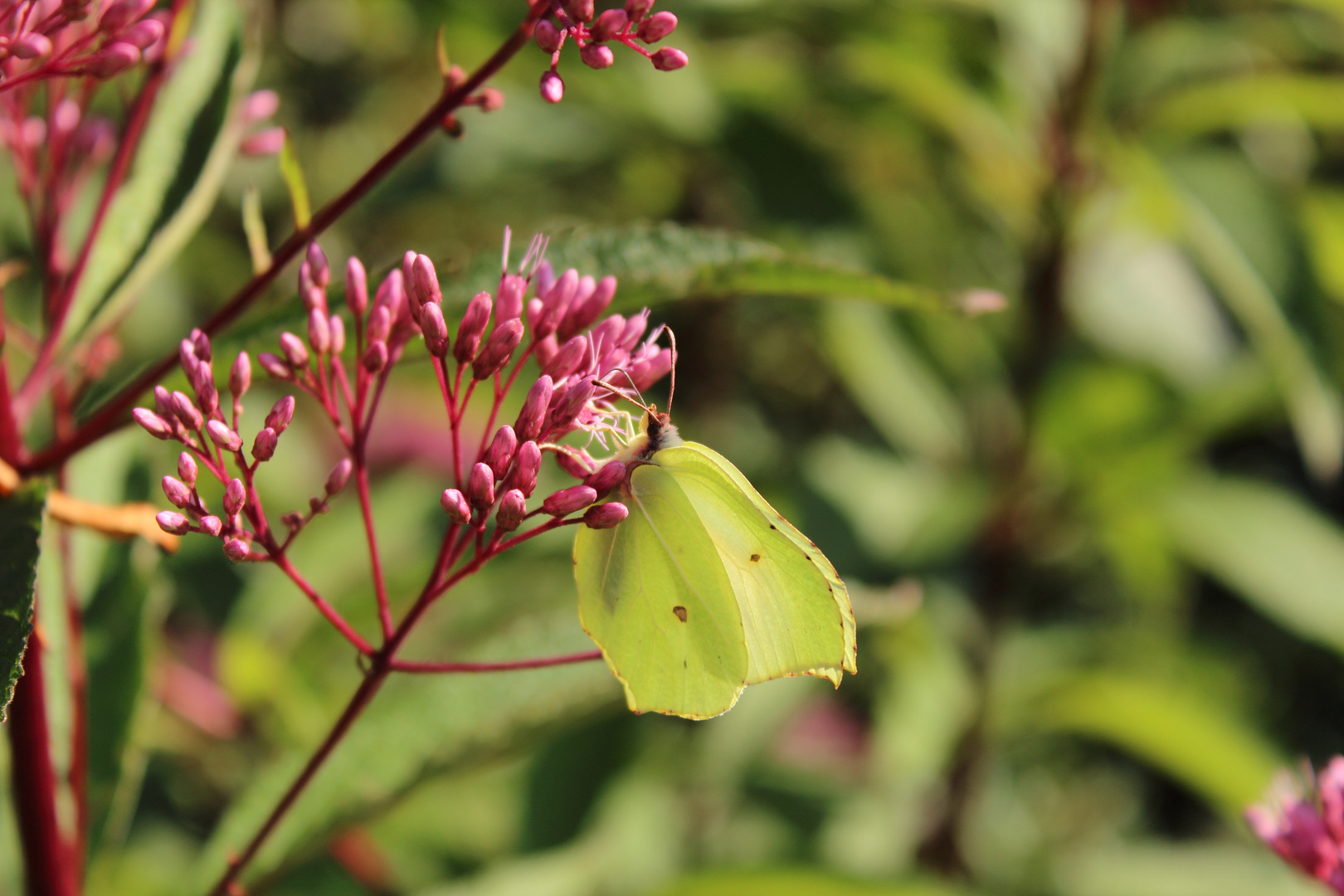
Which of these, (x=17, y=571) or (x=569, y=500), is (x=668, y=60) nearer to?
(x=569, y=500)

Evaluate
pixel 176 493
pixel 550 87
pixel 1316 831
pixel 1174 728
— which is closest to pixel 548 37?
pixel 550 87

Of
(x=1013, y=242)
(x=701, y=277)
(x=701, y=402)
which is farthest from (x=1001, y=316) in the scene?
(x=701, y=277)

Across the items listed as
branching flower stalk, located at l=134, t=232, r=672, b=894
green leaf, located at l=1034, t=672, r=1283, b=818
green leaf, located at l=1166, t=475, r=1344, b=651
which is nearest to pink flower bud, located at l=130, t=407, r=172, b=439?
branching flower stalk, located at l=134, t=232, r=672, b=894

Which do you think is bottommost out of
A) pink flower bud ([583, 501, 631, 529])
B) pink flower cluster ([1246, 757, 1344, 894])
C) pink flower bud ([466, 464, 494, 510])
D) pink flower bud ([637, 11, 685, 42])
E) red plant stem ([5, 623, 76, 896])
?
pink flower cluster ([1246, 757, 1344, 894])

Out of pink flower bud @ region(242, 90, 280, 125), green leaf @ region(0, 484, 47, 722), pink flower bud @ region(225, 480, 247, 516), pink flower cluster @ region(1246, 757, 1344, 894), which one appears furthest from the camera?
pink flower bud @ region(242, 90, 280, 125)

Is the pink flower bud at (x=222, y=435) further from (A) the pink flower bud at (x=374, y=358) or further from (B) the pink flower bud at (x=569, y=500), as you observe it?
(B) the pink flower bud at (x=569, y=500)

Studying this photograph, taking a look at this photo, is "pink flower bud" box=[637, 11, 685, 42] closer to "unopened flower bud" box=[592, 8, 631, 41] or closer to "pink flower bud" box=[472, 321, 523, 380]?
"unopened flower bud" box=[592, 8, 631, 41]

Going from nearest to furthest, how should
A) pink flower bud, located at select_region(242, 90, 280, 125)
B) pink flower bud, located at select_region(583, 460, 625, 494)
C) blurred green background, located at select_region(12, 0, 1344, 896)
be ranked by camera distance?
pink flower bud, located at select_region(583, 460, 625, 494), pink flower bud, located at select_region(242, 90, 280, 125), blurred green background, located at select_region(12, 0, 1344, 896)
